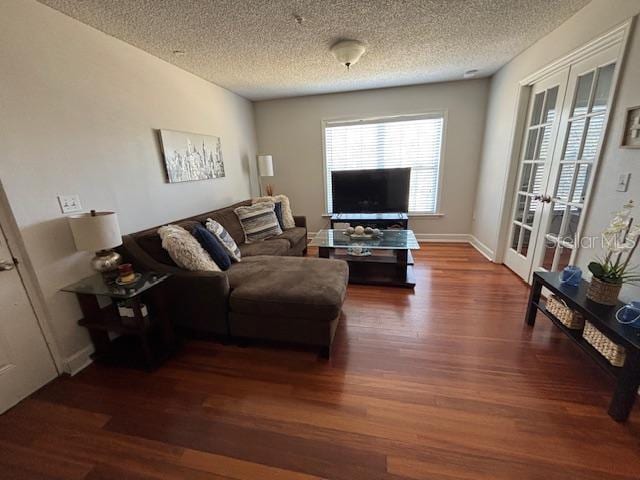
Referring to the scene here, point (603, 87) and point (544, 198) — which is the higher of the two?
point (603, 87)

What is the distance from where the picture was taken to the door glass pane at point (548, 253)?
2551 mm

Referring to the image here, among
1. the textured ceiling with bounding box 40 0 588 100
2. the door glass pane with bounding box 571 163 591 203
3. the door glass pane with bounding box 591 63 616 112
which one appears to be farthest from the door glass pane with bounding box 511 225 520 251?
the textured ceiling with bounding box 40 0 588 100

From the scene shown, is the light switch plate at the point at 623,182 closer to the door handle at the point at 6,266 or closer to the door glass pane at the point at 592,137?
the door glass pane at the point at 592,137

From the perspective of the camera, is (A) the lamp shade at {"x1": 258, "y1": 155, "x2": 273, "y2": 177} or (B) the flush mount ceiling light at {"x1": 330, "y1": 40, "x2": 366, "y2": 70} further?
(A) the lamp shade at {"x1": 258, "y1": 155, "x2": 273, "y2": 177}

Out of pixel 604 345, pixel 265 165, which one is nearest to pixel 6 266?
pixel 265 165

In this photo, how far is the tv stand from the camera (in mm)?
3980

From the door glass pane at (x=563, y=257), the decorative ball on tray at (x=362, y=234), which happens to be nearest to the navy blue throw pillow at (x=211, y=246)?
the decorative ball on tray at (x=362, y=234)

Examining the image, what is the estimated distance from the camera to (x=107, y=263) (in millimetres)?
1825

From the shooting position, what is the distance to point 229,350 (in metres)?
2.04

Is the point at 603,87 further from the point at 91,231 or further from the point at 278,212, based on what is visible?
the point at 91,231

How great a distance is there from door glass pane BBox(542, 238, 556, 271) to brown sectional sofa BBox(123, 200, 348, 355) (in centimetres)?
209

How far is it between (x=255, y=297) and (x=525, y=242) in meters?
3.07

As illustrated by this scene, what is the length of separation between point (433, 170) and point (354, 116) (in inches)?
61.0

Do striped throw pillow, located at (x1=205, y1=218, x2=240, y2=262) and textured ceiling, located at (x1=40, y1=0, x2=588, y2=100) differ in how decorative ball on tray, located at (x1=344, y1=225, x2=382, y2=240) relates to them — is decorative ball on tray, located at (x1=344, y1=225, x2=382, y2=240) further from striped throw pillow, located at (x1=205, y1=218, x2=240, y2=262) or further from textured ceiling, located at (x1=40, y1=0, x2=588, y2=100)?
textured ceiling, located at (x1=40, y1=0, x2=588, y2=100)
